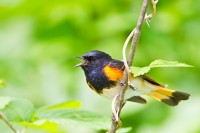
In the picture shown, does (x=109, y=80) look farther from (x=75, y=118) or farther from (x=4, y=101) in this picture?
(x=4, y=101)

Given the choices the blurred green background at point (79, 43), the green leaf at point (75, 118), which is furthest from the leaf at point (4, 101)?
the blurred green background at point (79, 43)

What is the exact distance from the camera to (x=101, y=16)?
17.3ft

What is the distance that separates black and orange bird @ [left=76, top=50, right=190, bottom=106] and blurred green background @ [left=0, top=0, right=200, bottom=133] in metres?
1.48

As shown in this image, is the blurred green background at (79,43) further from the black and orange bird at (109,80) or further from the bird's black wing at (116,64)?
the bird's black wing at (116,64)

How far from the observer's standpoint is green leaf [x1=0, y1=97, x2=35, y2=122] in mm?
2338

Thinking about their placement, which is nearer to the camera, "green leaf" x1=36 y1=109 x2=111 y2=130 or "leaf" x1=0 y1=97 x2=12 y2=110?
"leaf" x1=0 y1=97 x2=12 y2=110

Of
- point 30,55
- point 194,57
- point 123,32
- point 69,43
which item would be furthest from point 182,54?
point 30,55

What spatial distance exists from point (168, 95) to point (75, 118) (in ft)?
3.11

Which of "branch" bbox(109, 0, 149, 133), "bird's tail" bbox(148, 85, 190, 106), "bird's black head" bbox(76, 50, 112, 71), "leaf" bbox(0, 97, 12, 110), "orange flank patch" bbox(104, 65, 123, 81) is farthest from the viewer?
"bird's tail" bbox(148, 85, 190, 106)

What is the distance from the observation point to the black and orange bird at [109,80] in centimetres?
287

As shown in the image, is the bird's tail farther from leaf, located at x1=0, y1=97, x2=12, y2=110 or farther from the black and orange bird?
leaf, located at x1=0, y1=97, x2=12, y2=110

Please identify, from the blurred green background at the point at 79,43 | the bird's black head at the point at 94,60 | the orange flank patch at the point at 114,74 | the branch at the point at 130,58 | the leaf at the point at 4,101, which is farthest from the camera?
the blurred green background at the point at 79,43

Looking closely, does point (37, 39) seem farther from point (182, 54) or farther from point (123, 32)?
point (182, 54)

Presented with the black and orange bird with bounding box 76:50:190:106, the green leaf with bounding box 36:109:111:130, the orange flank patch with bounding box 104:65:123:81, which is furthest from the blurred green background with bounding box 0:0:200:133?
the green leaf with bounding box 36:109:111:130
